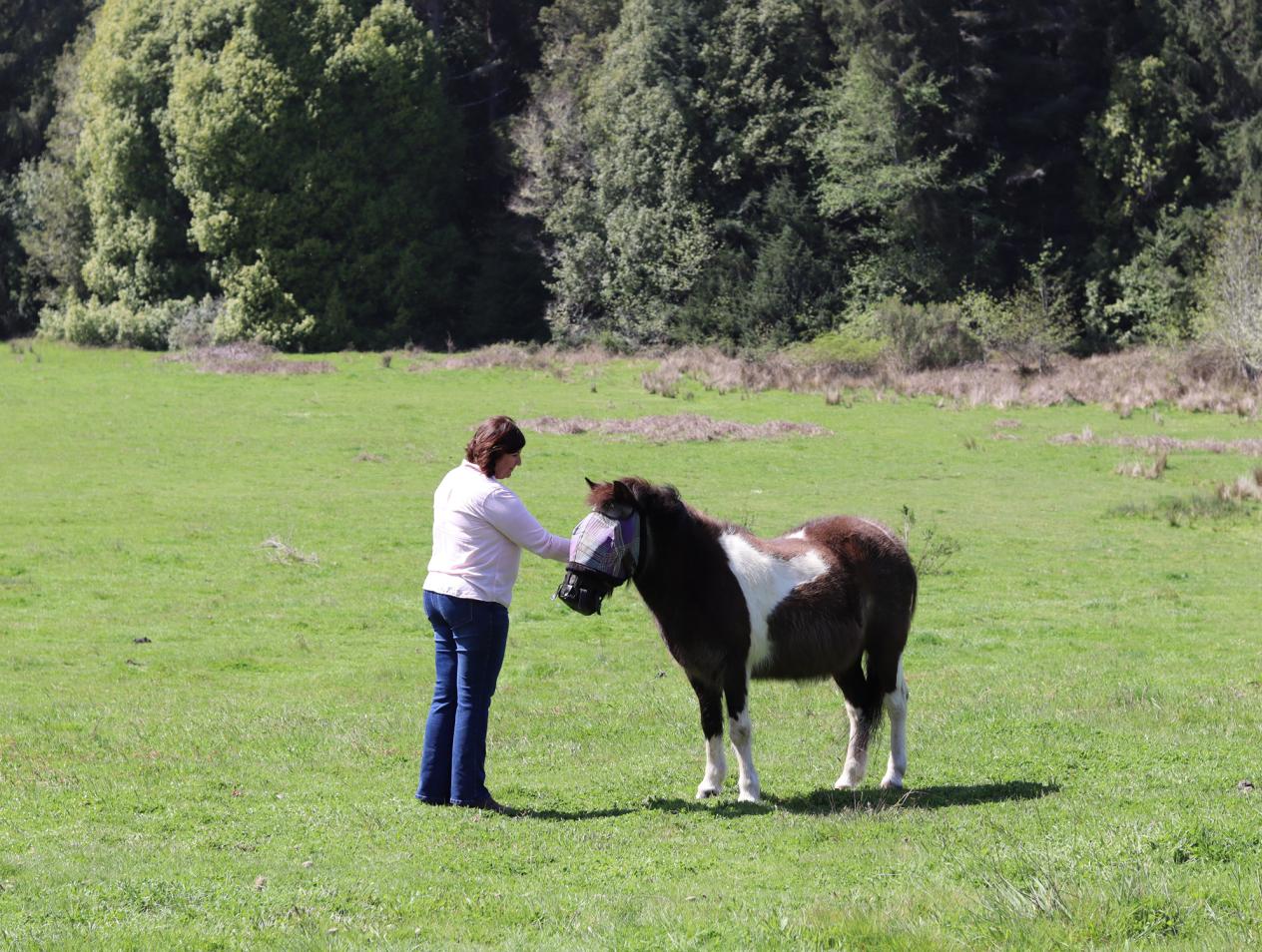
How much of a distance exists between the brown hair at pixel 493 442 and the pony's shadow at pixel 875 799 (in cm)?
246

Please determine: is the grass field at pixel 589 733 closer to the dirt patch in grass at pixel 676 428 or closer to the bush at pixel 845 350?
the dirt patch in grass at pixel 676 428

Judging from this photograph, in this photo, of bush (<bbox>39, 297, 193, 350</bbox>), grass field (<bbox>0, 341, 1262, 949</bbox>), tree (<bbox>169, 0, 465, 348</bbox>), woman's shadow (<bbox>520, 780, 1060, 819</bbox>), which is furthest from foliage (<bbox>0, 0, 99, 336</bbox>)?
woman's shadow (<bbox>520, 780, 1060, 819</bbox>)

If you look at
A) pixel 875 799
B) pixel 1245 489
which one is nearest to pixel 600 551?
pixel 875 799

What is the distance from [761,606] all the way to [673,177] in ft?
169

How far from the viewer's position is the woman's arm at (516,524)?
29.1 ft

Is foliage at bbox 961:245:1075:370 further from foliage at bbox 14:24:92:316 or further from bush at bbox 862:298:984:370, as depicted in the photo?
foliage at bbox 14:24:92:316

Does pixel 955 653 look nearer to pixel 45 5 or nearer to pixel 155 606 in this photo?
pixel 155 606

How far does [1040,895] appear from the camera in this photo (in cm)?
634

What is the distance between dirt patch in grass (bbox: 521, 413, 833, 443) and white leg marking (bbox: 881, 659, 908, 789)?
26.0m

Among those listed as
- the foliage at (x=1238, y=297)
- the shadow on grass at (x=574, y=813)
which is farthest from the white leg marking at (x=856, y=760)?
A: the foliage at (x=1238, y=297)

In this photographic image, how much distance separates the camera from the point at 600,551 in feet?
28.4

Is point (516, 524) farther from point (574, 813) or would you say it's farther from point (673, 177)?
point (673, 177)

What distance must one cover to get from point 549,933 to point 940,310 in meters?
47.3

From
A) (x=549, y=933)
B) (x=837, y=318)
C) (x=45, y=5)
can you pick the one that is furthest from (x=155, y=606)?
(x=45, y=5)
